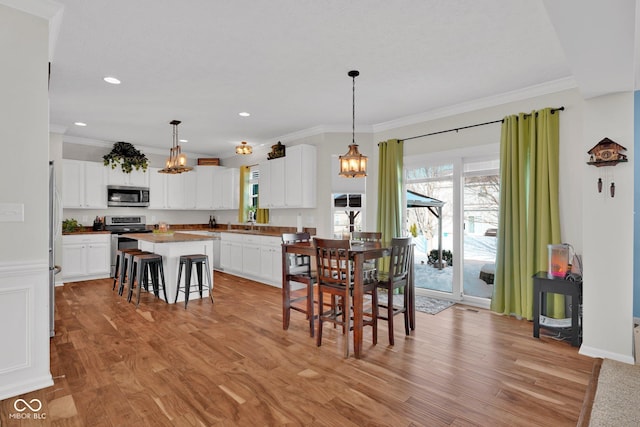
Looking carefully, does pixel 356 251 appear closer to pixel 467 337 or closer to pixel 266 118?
pixel 467 337

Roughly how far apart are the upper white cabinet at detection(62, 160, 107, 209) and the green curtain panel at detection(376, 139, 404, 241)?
528 cm

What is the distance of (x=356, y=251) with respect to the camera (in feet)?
9.94

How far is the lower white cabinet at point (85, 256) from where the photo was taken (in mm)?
5992

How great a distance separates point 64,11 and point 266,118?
116 inches

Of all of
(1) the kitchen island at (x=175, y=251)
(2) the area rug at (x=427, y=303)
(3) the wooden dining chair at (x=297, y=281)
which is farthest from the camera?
(1) the kitchen island at (x=175, y=251)

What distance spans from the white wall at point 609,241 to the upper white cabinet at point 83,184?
748 cm

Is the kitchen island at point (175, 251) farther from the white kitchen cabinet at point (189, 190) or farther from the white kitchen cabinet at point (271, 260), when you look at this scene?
the white kitchen cabinet at point (189, 190)

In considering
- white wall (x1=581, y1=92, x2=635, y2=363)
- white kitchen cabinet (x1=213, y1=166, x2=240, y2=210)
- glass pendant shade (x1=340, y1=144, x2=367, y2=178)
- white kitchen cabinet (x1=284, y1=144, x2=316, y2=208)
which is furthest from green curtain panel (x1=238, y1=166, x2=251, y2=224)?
white wall (x1=581, y1=92, x2=635, y2=363)

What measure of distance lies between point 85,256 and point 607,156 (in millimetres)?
7492

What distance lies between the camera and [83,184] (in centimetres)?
644

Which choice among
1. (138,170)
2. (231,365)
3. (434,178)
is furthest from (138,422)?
(138,170)

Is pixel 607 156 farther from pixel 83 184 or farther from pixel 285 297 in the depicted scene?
pixel 83 184

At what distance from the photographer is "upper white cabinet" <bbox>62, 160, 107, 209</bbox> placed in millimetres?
6250

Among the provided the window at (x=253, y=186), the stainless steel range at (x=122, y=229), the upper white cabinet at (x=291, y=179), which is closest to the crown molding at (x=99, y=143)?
the stainless steel range at (x=122, y=229)
